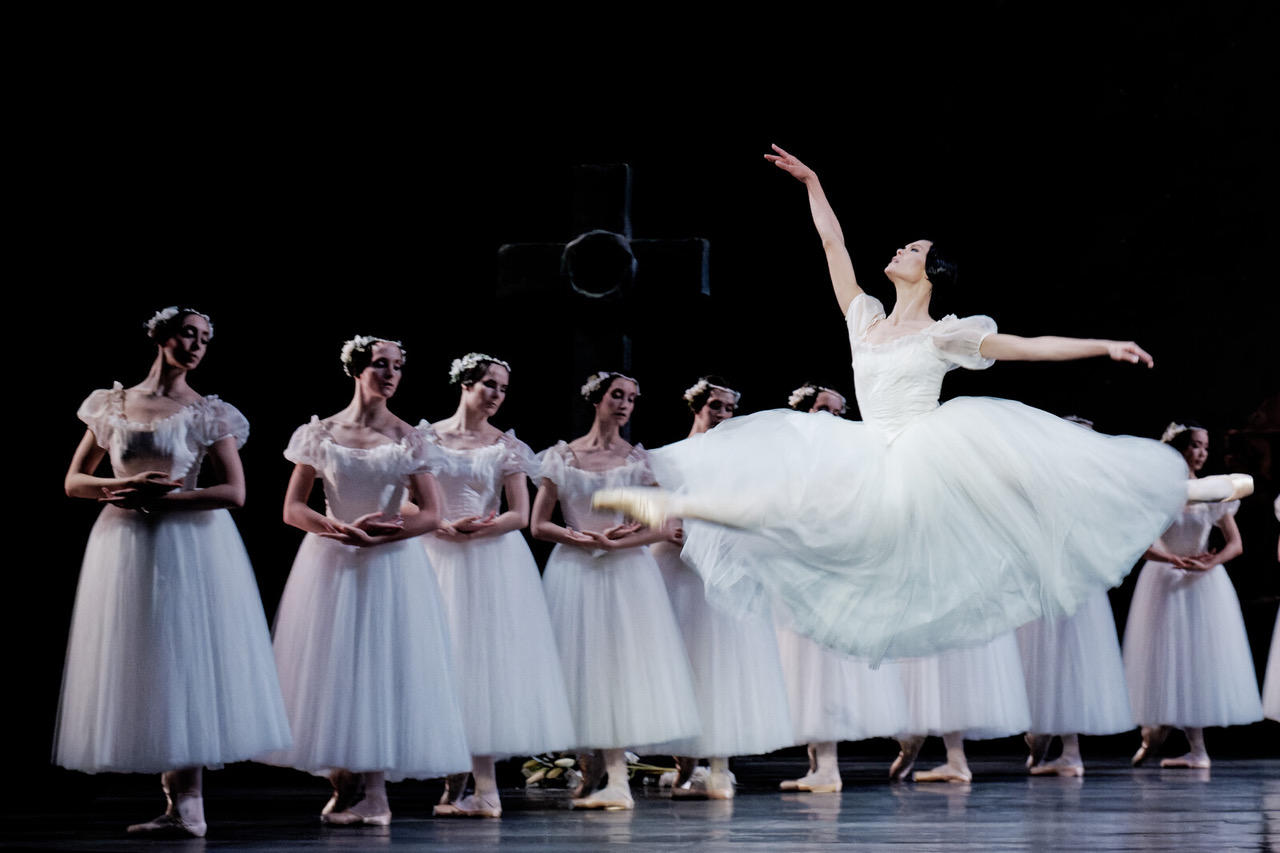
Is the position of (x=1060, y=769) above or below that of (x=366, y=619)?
below

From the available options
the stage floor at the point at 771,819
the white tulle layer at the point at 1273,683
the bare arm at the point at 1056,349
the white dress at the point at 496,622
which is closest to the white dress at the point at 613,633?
the white dress at the point at 496,622

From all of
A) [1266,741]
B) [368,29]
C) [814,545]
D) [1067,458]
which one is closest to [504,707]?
[814,545]

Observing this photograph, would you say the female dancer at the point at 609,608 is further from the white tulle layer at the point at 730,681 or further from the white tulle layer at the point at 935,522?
the white tulle layer at the point at 935,522

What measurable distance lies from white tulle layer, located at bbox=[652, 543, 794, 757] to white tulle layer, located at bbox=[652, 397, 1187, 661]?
1.56 meters

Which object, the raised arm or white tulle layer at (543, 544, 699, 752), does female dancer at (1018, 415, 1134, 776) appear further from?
the raised arm

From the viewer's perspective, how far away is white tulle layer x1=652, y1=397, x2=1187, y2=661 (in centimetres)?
367

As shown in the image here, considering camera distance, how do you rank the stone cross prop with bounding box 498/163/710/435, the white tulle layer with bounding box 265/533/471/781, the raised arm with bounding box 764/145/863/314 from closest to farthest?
the raised arm with bounding box 764/145/863/314, the white tulle layer with bounding box 265/533/471/781, the stone cross prop with bounding box 498/163/710/435

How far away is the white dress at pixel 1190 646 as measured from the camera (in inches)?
272

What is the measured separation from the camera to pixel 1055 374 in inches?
291

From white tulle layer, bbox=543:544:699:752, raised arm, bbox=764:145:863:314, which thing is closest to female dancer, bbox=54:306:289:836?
white tulle layer, bbox=543:544:699:752

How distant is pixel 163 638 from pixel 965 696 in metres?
3.28

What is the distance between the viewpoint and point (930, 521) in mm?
3738

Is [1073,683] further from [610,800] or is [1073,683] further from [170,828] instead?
[170,828]

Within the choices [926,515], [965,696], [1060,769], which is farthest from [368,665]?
[1060,769]
